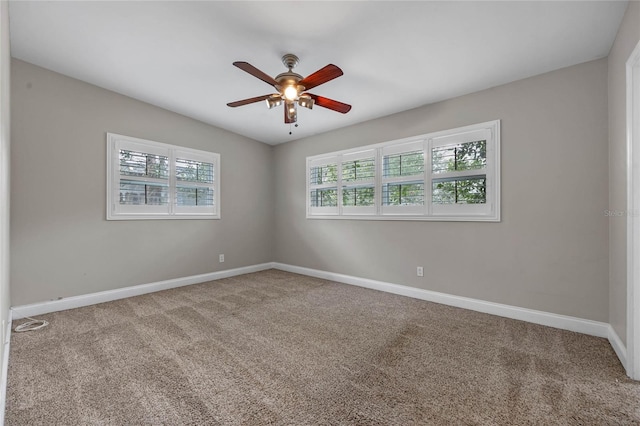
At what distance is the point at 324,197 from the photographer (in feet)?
16.5

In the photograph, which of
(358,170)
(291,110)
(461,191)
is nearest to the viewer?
(291,110)

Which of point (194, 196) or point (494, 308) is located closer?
point (494, 308)

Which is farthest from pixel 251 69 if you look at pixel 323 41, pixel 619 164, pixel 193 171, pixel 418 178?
pixel 619 164

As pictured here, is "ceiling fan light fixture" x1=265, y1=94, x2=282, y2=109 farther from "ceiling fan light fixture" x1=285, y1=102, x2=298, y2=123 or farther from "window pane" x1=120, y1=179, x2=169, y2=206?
"window pane" x1=120, y1=179, x2=169, y2=206

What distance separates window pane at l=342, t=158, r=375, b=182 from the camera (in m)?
4.36

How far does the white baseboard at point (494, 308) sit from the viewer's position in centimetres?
267

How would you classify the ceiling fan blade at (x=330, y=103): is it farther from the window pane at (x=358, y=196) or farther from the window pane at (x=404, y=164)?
the window pane at (x=358, y=196)

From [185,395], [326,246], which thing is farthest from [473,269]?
[185,395]

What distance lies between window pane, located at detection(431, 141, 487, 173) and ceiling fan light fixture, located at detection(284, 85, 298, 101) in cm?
201

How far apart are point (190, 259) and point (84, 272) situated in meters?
1.33

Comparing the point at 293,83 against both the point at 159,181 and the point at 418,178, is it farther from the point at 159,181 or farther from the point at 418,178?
the point at 159,181

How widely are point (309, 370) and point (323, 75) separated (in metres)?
2.35

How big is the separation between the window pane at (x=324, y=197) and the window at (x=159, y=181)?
1682 mm

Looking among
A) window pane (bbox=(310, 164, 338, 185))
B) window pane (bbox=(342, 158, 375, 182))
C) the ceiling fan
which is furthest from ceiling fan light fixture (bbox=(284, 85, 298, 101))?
window pane (bbox=(310, 164, 338, 185))
